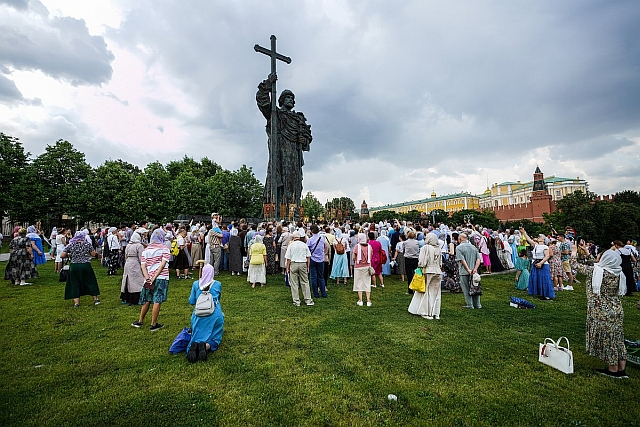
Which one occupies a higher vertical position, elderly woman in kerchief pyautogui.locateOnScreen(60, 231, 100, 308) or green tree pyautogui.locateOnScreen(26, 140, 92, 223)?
green tree pyautogui.locateOnScreen(26, 140, 92, 223)

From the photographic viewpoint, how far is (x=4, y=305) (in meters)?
A: 7.57

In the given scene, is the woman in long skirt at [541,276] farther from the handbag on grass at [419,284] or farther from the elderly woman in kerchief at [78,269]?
the elderly woman in kerchief at [78,269]

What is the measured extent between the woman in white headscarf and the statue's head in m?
22.1

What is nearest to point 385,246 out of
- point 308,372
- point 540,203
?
point 308,372

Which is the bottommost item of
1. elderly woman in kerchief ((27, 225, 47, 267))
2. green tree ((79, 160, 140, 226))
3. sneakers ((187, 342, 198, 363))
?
sneakers ((187, 342, 198, 363))

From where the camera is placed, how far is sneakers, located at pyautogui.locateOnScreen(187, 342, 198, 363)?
4.52 meters

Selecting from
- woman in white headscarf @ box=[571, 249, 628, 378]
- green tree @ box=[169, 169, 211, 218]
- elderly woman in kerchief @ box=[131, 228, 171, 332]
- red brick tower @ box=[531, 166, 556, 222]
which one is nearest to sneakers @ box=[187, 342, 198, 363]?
elderly woman in kerchief @ box=[131, 228, 171, 332]

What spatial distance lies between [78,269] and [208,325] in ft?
15.5

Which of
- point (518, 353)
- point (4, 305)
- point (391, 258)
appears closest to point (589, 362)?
point (518, 353)

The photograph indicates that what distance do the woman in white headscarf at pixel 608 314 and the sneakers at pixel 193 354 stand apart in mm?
5747

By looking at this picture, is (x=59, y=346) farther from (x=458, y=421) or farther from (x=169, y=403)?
(x=458, y=421)

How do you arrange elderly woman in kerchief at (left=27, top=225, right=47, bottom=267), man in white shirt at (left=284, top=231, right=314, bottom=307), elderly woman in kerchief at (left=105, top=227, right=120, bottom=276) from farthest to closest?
elderly woman in kerchief at (left=105, top=227, right=120, bottom=276)
elderly woman in kerchief at (left=27, top=225, right=47, bottom=267)
man in white shirt at (left=284, top=231, right=314, bottom=307)

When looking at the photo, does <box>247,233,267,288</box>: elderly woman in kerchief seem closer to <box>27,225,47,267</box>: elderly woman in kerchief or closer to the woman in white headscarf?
the woman in white headscarf

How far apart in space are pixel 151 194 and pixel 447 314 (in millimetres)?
37160
